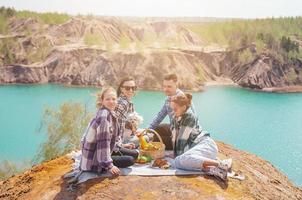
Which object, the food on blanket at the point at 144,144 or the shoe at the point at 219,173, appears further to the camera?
the food on blanket at the point at 144,144

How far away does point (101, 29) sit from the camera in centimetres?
8544

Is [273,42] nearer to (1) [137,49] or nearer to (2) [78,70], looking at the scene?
(1) [137,49]

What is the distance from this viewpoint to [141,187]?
807 centimetres

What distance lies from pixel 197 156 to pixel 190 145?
19.4 inches

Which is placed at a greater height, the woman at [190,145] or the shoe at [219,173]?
the woman at [190,145]

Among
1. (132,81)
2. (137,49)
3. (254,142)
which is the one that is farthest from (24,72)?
(132,81)

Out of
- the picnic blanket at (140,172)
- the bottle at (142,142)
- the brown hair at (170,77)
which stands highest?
the brown hair at (170,77)

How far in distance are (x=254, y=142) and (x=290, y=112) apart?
633 inches

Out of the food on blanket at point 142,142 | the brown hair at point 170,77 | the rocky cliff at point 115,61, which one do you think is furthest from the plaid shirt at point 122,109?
the rocky cliff at point 115,61

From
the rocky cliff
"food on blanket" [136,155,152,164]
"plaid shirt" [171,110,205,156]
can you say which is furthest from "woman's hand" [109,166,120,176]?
the rocky cliff

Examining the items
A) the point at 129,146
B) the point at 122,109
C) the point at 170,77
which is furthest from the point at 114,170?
the point at 170,77

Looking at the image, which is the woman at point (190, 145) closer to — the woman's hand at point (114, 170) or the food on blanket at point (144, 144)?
the food on blanket at point (144, 144)

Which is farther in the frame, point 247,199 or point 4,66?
point 4,66

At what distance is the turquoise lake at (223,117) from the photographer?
107 ft
